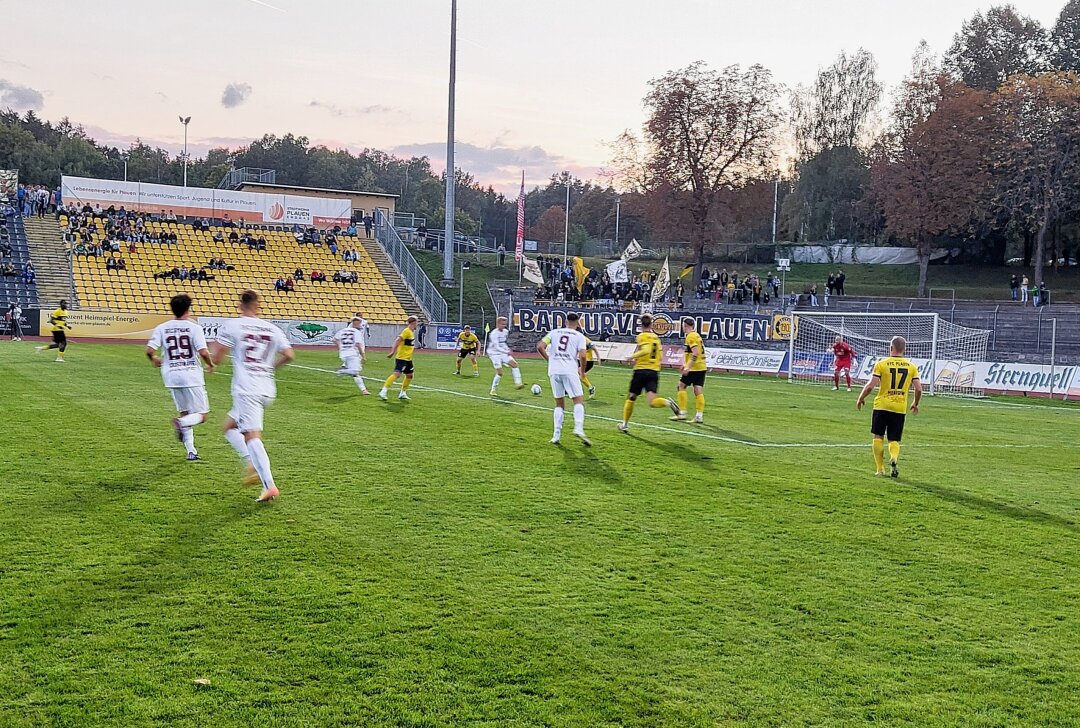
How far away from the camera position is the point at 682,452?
1402 cm

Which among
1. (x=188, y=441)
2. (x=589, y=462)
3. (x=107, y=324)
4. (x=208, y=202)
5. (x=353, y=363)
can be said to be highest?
(x=208, y=202)

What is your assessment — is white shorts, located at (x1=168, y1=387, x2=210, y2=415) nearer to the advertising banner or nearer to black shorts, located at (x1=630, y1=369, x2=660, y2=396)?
black shorts, located at (x1=630, y1=369, x2=660, y2=396)

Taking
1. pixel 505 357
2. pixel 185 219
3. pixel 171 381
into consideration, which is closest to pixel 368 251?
pixel 185 219

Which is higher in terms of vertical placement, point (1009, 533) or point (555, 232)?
point (555, 232)

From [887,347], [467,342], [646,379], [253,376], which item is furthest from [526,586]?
[887,347]

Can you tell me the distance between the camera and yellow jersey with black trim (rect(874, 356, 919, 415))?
12305 mm

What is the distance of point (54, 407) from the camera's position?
16.6 metres

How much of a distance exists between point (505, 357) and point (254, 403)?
14.8 meters

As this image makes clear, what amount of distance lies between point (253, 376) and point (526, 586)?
165 inches

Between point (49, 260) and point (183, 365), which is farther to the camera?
point (49, 260)

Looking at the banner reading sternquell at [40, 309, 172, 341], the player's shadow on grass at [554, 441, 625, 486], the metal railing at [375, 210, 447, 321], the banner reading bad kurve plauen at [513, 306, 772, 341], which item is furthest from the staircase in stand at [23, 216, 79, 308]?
the player's shadow on grass at [554, 441, 625, 486]

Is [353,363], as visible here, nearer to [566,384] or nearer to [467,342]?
[467,342]

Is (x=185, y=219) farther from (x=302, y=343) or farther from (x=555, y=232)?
(x=555, y=232)

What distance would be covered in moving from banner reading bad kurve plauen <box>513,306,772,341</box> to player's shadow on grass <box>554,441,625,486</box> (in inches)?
1111
